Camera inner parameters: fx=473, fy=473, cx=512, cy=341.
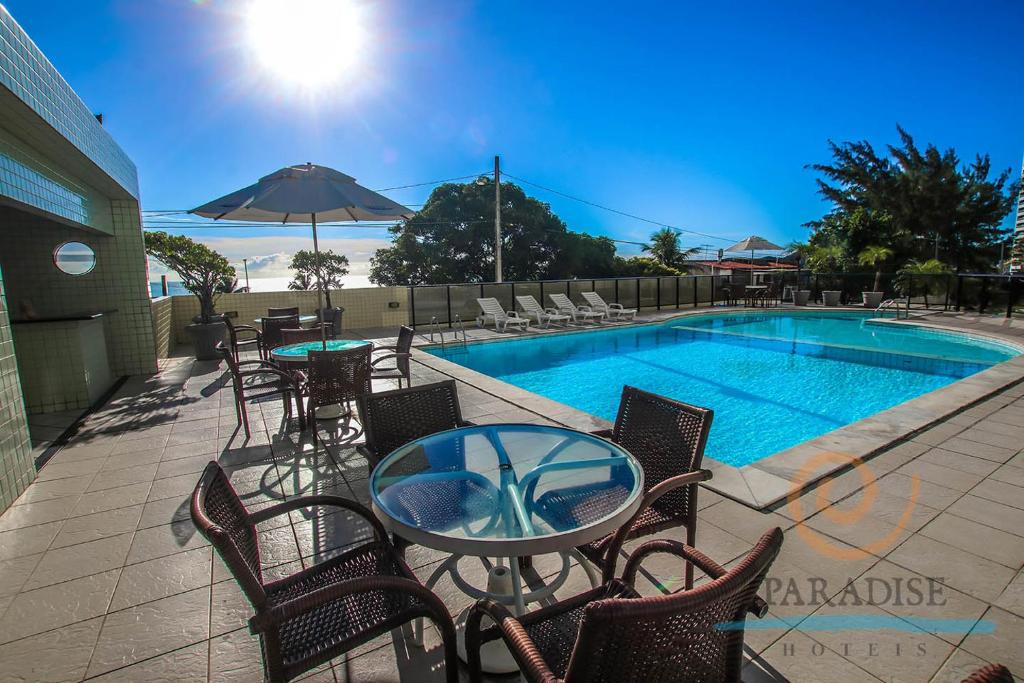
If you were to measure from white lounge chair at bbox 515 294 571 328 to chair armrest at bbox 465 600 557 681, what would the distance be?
9.97m

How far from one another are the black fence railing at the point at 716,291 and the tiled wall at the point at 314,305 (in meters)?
0.41

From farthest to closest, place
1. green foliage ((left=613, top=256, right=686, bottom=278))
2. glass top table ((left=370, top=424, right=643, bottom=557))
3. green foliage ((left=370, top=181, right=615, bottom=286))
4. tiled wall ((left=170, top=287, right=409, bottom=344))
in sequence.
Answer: green foliage ((left=613, top=256, right=686, bottom=278)) → green foliage ((left=370, top=181, right=615, bottom=286)) → tiled wall ((left=170, top=287, right=409, bottom=344)) → glass top table ((left=370, top=424, right=643, bottom=557))

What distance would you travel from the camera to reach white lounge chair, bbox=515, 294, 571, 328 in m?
11.3

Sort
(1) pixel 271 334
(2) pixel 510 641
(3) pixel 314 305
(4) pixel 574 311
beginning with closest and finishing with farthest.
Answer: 1. (2) pixel 510 641
2. (1) pixel 271 334
3. (3) pixel 314 305
4. (4) pixel 574 311

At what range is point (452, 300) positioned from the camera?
1152cm

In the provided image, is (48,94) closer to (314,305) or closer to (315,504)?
(315,504)

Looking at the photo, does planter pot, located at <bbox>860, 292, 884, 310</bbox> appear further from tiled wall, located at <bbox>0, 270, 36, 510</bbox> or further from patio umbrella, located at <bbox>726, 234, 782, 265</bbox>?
tiled wall, located at <bbox>0, 270, 36, 510</bbox>

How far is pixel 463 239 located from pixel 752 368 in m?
17.6

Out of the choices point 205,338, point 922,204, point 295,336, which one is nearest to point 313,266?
point 205,338

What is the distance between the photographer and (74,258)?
5.82 meters

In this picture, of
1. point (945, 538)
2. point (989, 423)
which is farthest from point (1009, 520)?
point (989, 423)

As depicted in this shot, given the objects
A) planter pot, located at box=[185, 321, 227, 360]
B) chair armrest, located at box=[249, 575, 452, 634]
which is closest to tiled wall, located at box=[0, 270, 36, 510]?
chair armrest, located at box=[249, 575, 452, 634]

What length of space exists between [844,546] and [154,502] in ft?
11.8

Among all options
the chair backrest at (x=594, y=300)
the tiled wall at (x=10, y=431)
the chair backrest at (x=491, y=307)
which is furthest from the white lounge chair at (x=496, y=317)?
the tiled wall at (x=10, y=431)
